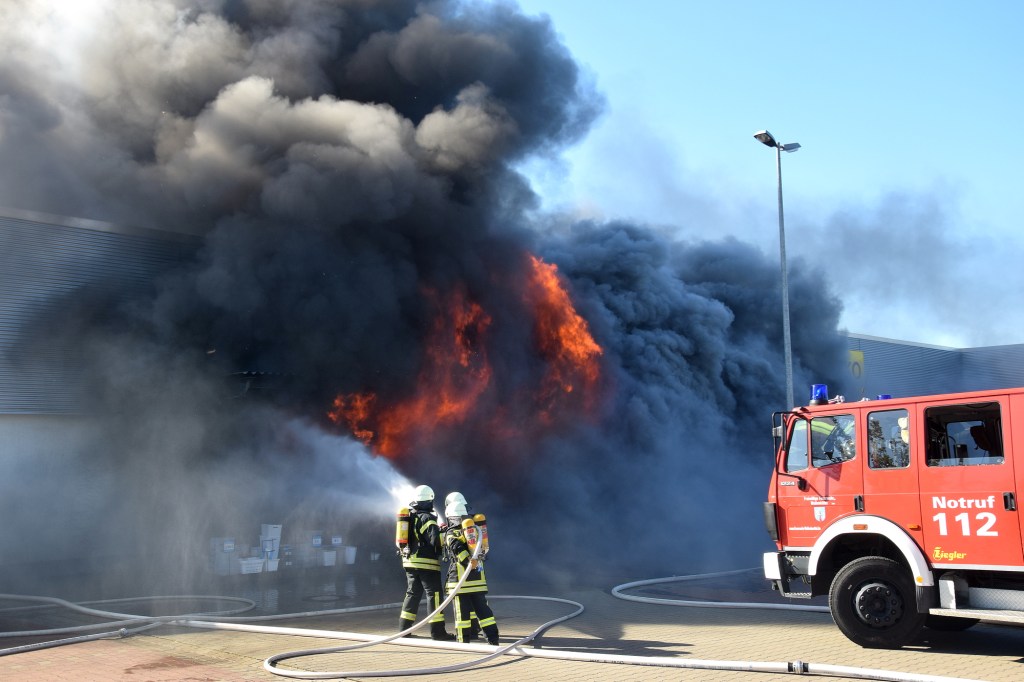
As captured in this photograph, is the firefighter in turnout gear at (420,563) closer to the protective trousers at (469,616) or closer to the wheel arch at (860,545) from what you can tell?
the protective trousers at (469,616)

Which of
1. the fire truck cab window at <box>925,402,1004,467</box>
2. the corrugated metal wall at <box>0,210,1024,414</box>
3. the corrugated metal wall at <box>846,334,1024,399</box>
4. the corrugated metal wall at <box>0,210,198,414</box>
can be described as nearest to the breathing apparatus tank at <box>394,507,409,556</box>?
the fire truck cab window at <box>925,402,1004,467</box>

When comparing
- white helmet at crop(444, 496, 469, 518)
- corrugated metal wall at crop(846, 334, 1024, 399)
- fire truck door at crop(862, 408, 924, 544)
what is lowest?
white helmet at crop(444, 496, 469, 518)

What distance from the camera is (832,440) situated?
28.1 ft

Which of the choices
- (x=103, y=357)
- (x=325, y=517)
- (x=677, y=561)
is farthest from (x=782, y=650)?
(x=103, y=357)

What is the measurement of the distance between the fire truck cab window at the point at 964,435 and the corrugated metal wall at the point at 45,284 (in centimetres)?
1642

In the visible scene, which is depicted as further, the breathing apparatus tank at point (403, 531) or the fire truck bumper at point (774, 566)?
the breathing apparatus tank at point (403, 531)

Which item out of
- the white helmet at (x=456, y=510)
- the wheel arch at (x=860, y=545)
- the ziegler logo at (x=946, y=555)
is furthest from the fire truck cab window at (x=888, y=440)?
the white helmet at (x=456, y=510)

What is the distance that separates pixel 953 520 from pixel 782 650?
1.91 metres

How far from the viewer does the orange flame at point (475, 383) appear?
58.1ft

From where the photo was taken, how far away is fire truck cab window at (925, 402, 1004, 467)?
7.57 m

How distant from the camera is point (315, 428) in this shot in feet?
56.3

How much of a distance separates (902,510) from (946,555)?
513 millimetres

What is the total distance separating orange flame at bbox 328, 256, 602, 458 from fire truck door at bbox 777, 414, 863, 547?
33.4ft

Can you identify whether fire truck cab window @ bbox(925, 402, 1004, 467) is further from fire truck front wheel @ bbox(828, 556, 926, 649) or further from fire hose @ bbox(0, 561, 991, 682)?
fire hose @ bbox(0, 561, 991, 682)
